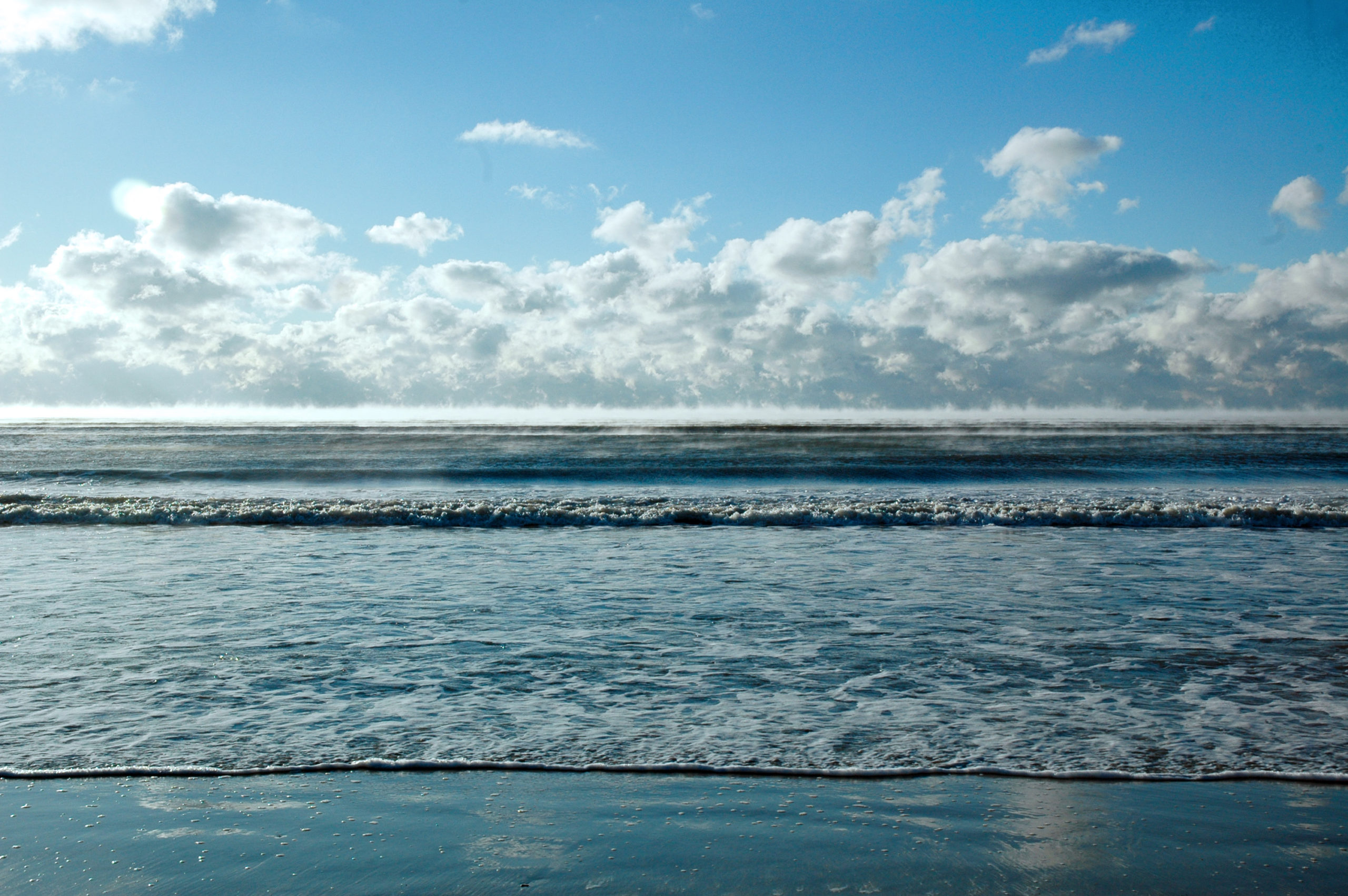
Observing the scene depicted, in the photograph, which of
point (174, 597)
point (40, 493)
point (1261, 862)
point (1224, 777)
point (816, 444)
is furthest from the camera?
point (816, 444)

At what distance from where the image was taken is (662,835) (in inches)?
142

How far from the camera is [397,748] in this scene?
15.0 ft

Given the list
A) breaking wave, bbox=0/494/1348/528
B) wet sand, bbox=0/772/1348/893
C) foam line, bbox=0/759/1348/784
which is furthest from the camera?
breaking wave, bbox=0/494/1348/528

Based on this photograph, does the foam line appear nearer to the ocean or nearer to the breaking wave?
the ocean

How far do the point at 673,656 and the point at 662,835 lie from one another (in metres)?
2.82

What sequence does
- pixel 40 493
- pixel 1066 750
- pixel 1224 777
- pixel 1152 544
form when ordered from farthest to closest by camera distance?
pixel 40 493 → pixel 1152 544 → pixel 1066 750 → pixel 1224 777

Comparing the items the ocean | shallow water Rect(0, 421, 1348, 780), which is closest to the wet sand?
the ocean

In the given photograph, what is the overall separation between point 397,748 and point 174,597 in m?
5.58

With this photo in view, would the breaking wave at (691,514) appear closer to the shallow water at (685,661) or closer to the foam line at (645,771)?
the shallow water at (685,661)

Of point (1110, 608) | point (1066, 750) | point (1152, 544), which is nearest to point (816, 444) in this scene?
point (1152, 544)

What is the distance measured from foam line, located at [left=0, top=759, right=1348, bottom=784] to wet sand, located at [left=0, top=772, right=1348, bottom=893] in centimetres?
6

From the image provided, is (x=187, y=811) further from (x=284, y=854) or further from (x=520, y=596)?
(x=520, y=596)

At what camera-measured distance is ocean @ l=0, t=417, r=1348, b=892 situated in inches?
167

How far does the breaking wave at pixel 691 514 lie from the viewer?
15820 millimetres
